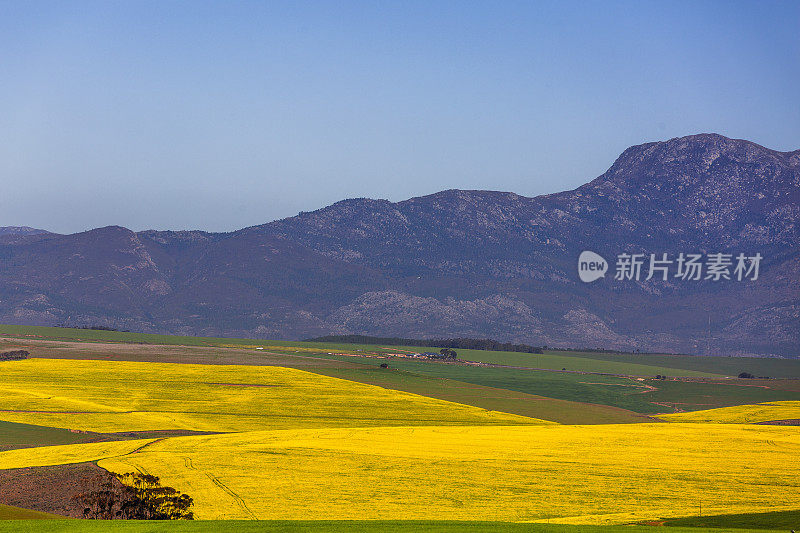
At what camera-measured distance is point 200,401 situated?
299 ft

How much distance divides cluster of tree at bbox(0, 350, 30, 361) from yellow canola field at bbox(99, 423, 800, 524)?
228 feet

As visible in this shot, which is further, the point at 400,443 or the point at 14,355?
the point at 14,355

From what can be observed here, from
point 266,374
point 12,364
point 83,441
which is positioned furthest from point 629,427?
point 12,364

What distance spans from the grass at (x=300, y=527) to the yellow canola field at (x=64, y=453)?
70.9ft

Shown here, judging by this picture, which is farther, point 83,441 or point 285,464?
point 83,441

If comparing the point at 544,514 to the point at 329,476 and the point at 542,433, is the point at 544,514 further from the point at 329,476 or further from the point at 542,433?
the point at 542,433

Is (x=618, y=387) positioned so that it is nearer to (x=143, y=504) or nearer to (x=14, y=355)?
(x=14, y=355)

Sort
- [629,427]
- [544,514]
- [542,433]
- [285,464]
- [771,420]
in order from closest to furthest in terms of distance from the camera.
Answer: [544,514]
[285,464]
[542,433]
[629,427]
[771,420]

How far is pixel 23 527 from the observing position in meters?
31.8

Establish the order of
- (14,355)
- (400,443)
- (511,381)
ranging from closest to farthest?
(400,443)
(14,355)
(511,381)

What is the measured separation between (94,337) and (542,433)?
140 m

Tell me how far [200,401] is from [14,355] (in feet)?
156

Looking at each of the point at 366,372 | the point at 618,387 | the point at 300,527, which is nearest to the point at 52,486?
the point at 300,527

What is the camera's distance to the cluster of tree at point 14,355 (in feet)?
403
